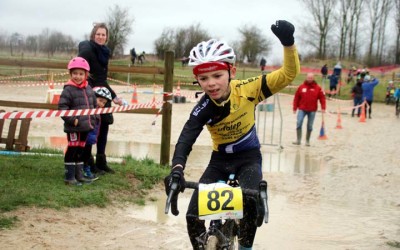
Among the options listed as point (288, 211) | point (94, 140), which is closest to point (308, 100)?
point (288, 211)

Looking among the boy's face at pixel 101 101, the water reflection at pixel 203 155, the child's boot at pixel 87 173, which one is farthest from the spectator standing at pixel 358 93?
the child's boot at pixel 87 173

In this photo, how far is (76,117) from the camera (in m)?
6.80

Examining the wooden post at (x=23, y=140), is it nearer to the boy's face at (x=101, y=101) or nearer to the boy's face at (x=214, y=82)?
the boy's face at (x=101, y=101)

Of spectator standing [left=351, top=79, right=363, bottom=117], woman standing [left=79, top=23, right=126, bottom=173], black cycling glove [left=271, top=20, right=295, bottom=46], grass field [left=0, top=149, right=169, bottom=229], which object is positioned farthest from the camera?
spectator standing [left=351, top=79, right=363, bottom=117]

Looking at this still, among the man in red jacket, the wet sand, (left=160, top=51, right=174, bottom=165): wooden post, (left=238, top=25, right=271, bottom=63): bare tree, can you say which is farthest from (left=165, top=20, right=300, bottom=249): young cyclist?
(left=238, top=25, right=271, bottom=63): bare tree

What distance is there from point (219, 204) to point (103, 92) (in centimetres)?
454

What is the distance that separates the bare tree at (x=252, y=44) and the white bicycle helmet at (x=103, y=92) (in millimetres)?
62866

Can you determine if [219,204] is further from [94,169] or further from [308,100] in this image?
[308,100]

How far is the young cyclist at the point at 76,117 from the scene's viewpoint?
6.77 meters

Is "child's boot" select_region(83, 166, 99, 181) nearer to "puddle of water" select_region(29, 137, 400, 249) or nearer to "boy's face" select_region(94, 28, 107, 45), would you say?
"puddle of water" select_region(29, 137, 400, 249)

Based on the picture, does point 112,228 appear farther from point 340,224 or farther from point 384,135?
point 384,135

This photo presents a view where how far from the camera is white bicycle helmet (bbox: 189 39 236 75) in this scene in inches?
156

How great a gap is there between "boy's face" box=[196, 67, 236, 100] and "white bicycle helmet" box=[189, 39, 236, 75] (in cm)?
5

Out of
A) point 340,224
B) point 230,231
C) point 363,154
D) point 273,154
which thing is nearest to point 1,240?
point 230,231
